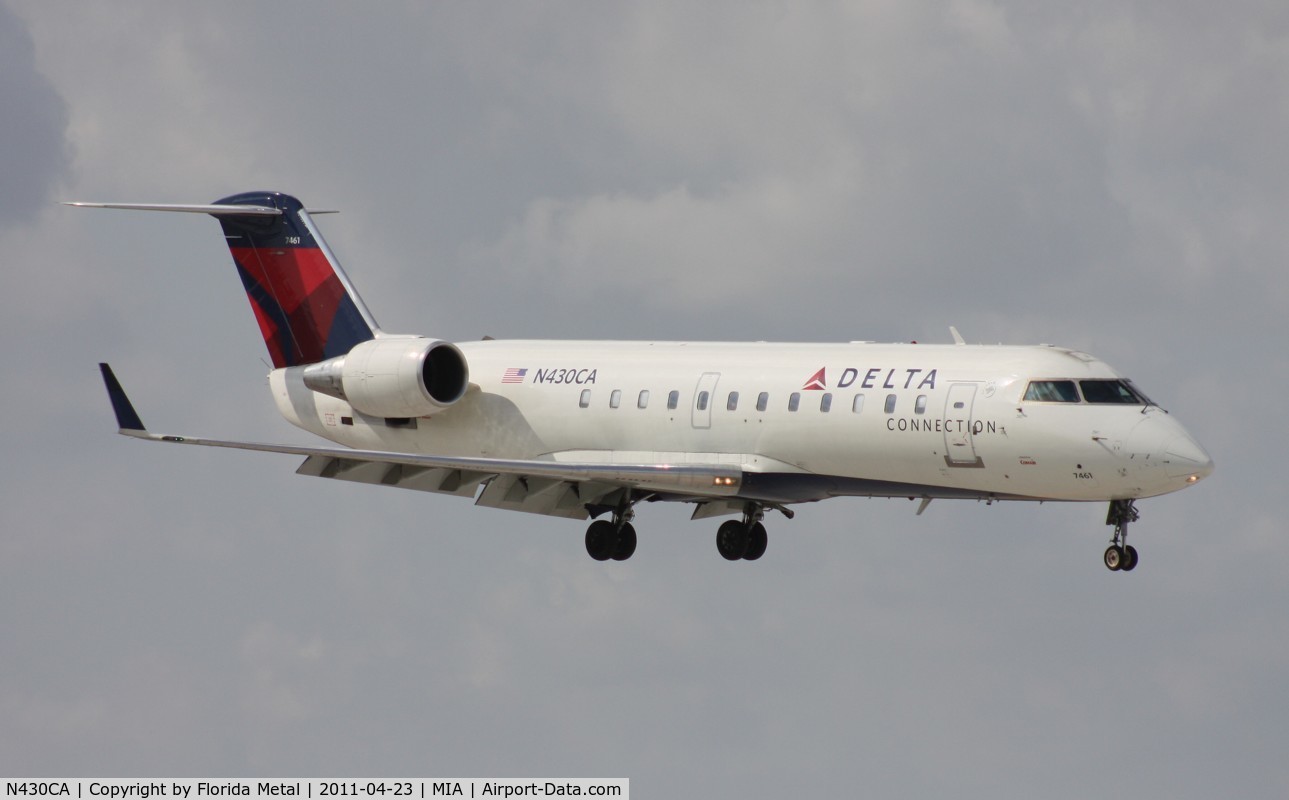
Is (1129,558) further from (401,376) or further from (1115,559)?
(401,376)

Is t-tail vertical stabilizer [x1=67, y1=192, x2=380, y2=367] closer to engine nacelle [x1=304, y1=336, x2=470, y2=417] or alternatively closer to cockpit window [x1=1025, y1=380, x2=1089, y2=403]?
engine nacelle [x1=304, y1=336, x2=470, y2=417]

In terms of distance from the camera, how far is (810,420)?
34.7 meters

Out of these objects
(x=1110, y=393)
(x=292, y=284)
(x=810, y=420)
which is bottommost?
(x=1110, y=393)

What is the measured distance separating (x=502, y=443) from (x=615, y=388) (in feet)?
9.60

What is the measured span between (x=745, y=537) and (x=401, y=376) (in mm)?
7556

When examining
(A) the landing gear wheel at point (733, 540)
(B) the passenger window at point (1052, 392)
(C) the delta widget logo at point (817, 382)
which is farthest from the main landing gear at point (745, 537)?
(B) the passenger window at point (1052, 392)

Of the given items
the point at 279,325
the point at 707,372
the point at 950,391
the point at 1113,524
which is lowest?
the point at 1113,524

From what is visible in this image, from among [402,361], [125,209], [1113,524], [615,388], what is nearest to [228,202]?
[125,209]

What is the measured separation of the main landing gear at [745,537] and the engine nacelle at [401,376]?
19.8 feet

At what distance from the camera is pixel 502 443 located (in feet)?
129

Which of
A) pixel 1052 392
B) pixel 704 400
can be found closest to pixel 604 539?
pixel 704 400

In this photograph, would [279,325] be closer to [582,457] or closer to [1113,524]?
[582,457]

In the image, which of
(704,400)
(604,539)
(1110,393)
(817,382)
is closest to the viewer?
(1110,393)

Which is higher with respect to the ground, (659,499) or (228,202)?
(228,202)
